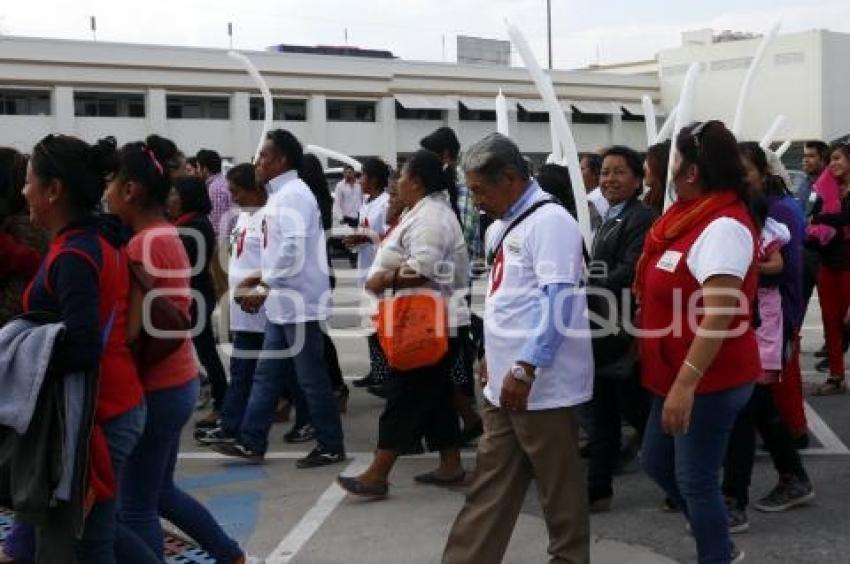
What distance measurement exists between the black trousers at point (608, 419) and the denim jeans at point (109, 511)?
2.60 metres

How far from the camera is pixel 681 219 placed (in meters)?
3.67

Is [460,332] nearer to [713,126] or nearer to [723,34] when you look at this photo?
[713,126]

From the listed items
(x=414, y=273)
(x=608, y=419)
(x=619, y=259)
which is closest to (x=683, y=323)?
(x=619, y=259)

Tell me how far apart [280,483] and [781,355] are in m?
2.71

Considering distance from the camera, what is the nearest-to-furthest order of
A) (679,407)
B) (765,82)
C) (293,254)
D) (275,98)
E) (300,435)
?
(679,407) < (293,254) < (300,435) < (275,98) < (765,82)

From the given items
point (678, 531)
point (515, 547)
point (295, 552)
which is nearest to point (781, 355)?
point (678, 531)

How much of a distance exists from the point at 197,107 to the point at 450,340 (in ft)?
130

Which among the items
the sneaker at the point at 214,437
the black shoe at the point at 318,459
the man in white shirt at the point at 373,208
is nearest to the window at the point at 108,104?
the man in white shirt at the point at 373,208

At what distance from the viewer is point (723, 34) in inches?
2516

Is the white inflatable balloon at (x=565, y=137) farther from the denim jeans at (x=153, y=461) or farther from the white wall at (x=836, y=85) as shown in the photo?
the white wall at (x=836, y=85)

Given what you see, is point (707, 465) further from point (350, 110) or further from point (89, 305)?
point (350, 110)

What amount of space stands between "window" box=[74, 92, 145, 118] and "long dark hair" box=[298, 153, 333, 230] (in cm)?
3625

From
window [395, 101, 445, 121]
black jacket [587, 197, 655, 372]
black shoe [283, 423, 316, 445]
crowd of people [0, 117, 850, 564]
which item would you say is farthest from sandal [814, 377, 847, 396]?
window [395, 101, 445, 121]

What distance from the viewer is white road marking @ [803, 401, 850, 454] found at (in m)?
6.20
